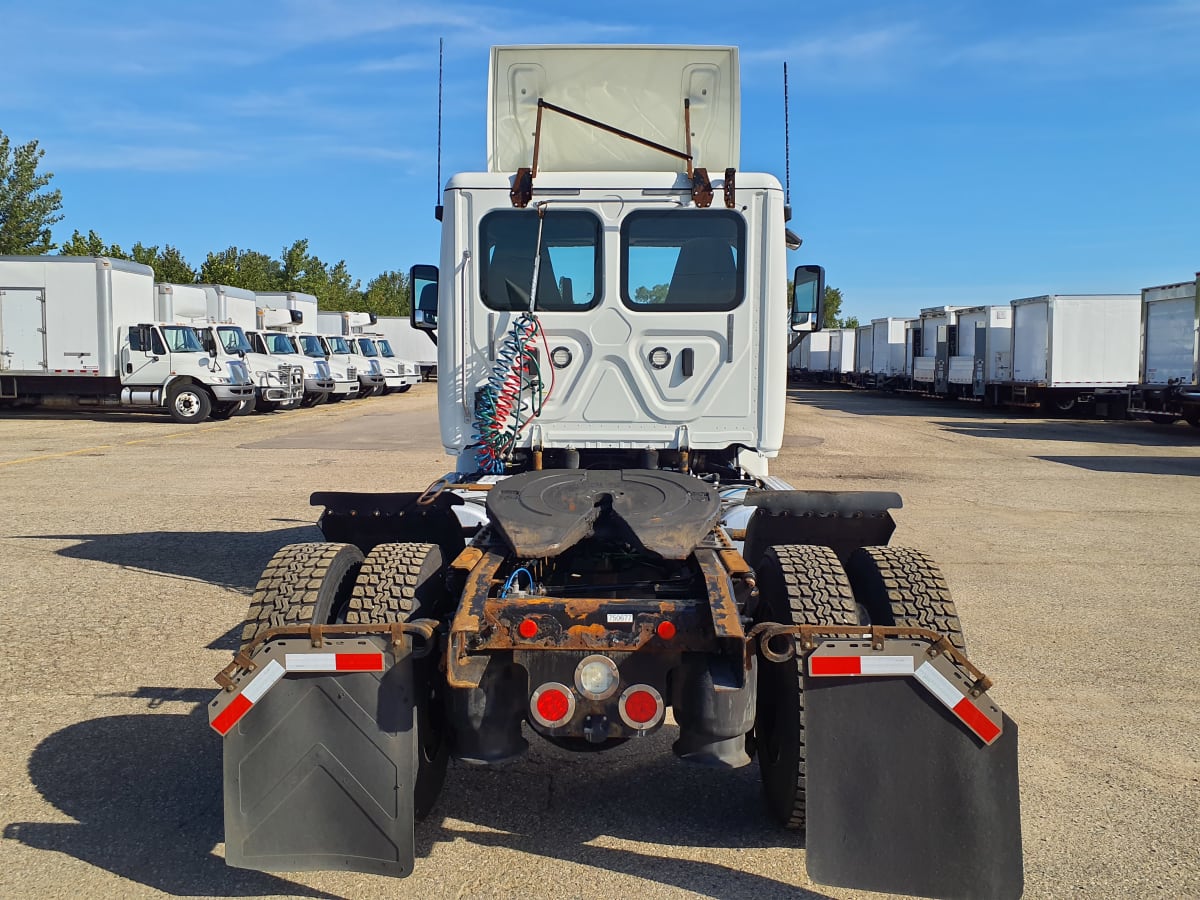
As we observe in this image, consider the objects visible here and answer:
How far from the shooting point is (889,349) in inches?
1661

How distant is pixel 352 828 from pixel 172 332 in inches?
878

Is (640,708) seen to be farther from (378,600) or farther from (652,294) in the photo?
(652,294)

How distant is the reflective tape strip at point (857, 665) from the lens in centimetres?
330

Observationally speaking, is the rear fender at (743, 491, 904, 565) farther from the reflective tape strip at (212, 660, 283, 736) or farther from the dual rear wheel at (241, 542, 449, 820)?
the reflective tape strip at (212, 660, 283, 736)

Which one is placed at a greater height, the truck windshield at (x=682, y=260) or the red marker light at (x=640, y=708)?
the truck windshield at (x=682, y=260)

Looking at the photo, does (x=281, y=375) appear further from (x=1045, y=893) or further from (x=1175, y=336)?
(x=1045, y=893)

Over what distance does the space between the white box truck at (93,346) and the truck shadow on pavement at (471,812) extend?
19927mm

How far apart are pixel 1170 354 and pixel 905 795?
2325cm

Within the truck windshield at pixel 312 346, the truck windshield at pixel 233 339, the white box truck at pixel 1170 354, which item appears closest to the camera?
the white box truck at pixel 1170 354

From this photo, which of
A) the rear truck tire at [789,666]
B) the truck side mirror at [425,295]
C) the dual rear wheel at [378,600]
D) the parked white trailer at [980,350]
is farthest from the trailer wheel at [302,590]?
the parked white trailer at [980,350]

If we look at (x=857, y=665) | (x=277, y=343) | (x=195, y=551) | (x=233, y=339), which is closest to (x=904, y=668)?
(x=857, y=665)

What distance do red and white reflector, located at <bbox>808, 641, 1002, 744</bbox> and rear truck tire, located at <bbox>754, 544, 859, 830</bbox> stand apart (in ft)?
0.29

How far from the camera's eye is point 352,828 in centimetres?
335

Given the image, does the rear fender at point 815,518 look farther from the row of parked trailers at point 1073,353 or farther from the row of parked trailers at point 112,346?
the row of parked trailers at point 112,346
